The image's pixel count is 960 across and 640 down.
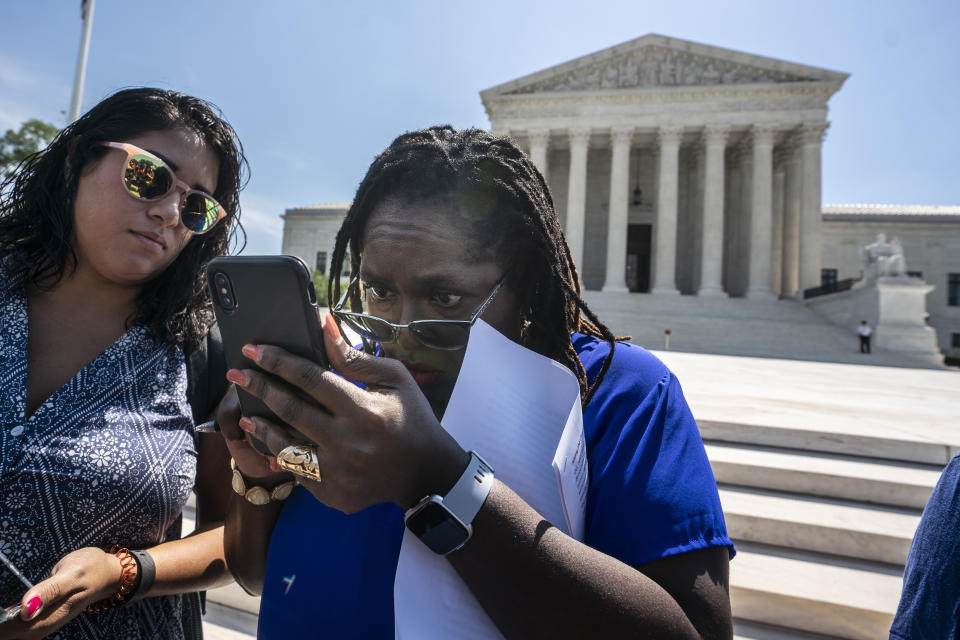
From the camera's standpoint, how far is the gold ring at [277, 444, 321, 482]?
0.80 meters

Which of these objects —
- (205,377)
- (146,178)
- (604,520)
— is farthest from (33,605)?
(604,520)

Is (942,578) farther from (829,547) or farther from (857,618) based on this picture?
(829,547)

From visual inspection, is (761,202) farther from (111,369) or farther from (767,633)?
(111,369)

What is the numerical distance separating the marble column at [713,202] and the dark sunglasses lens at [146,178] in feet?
102

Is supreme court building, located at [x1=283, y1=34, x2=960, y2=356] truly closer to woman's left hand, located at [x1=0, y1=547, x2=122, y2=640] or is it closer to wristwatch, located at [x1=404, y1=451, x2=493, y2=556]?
woman's left hand, located at [x1=0, y1=547, x2=122, y2=640]

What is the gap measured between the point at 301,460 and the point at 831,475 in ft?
13.2

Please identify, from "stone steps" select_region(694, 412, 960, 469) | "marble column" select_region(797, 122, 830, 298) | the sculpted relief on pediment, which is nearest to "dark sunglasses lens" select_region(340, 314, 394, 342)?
"stone steps" select_region(694, 412, 960, 469)

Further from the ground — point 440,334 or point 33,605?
point 440,334

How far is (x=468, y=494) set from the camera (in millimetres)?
805

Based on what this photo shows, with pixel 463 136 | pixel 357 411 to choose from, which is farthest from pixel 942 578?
pixel 463 136

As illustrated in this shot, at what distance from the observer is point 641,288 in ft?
121

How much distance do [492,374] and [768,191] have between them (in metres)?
34.1

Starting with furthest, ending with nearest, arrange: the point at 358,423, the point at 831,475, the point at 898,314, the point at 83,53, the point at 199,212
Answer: the point at 898,314 → the point at 83,53 → the point at 831,475 → the point at 199,212 → the point at 358,423

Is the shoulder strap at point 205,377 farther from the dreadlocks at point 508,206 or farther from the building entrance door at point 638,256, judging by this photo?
the building entrance door at point 638,256
